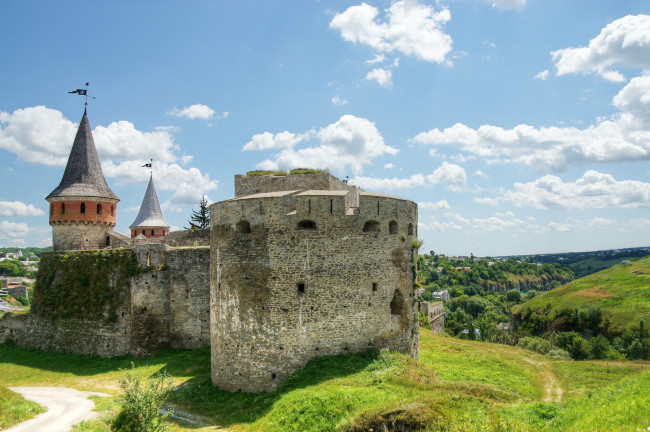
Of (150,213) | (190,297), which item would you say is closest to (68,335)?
(190,297)

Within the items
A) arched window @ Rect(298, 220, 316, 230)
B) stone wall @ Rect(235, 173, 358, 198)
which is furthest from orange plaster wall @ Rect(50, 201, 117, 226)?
arched window @ Rect(298, 220, 316, 230)

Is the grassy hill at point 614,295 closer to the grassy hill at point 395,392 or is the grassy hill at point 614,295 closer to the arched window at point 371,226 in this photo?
the grassy hill at point 395,392

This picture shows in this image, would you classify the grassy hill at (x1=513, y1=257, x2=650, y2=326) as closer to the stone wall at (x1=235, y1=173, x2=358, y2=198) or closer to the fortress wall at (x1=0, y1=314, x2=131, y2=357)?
the stone wall at (x1=235, y1=173, x2=358, y2=198)

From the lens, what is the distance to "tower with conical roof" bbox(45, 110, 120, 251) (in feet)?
113

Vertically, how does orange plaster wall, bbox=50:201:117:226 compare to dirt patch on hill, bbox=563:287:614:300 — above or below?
above

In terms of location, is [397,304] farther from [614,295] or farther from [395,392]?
[614,295]

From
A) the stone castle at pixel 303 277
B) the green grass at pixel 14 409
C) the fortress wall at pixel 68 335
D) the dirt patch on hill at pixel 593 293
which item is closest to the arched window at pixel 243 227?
the stone castle at pixel 303 277

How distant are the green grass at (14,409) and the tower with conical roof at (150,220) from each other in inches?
1074

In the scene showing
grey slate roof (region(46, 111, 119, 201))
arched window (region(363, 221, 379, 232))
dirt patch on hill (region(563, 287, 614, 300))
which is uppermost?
grey slate roof (region(46, 111, 119, 201))

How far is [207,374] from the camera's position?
22344mm

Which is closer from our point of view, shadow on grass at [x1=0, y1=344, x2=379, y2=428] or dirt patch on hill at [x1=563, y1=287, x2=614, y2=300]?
shadow on grass at [x1=0, y1=344, x2=379, y2=428]

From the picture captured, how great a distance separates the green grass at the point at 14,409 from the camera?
1642 cm

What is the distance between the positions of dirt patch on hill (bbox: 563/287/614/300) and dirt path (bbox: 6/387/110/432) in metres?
95.3

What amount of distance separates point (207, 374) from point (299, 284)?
27.7ft
